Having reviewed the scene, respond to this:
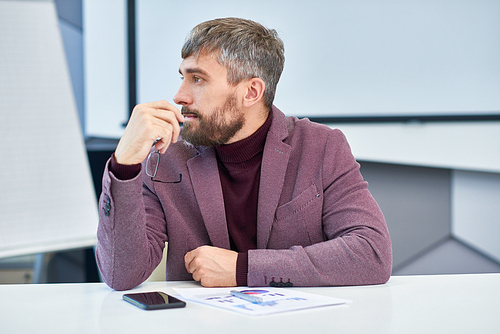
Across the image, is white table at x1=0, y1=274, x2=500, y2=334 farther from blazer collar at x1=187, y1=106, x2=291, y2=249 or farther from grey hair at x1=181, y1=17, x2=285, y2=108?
grey hair at x1=181, y1=17, x2=285, y2=108

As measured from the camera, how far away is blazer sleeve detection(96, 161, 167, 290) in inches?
43.5

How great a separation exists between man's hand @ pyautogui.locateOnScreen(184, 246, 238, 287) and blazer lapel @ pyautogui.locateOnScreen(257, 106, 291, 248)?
0.67 feet

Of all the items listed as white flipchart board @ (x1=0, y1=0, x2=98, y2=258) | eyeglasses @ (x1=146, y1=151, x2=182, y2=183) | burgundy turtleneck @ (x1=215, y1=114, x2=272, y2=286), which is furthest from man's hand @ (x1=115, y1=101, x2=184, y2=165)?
white flipchart board @ (x1=0, y1=0, x2=98, y2=258)

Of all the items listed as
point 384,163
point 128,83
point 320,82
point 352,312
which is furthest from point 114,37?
point 352,312

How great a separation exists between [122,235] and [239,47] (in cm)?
69

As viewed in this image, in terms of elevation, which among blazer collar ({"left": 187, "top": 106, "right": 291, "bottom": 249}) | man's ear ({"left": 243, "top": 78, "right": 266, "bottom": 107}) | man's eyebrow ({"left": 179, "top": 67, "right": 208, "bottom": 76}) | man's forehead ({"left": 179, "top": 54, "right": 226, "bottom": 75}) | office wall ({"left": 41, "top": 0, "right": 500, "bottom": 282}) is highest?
man's forehead ({"left": 179, "top": 54, "right": 226, "bottom": 75})

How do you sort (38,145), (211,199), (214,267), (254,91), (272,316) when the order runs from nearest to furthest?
1. (272,316)
2. (214,267)
3. (211,199)
4. (254,91)
5. (38,145)

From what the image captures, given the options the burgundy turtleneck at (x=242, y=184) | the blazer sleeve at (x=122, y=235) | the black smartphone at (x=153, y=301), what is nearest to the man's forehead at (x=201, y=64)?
the burgundy turtleneck at (x=242, y=184)

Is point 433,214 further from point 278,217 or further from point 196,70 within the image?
point 196,70

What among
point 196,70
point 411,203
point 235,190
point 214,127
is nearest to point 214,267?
point 235,190

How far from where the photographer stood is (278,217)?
1366 millimetres

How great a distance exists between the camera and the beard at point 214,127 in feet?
4.66

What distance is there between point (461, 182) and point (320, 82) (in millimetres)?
967

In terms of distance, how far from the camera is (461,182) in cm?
250
